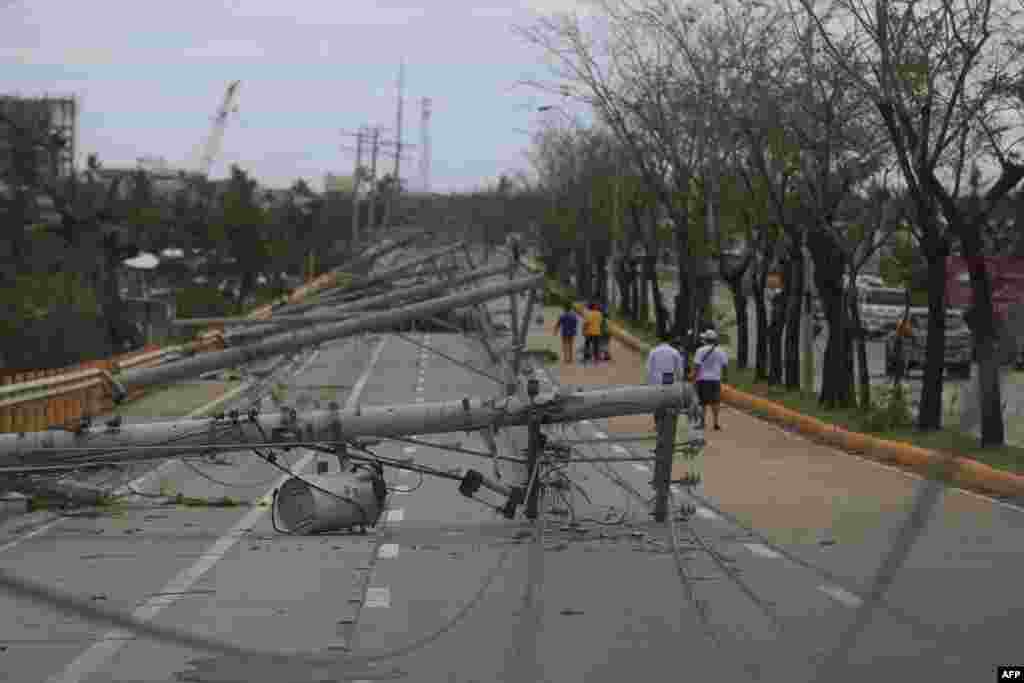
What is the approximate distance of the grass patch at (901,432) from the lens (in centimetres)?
2184

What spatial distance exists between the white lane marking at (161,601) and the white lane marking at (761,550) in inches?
182

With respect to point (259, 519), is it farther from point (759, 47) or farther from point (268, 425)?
point (759, 47)

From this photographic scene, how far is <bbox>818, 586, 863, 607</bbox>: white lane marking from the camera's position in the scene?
1260 centimetres

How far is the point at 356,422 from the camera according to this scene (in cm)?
1616

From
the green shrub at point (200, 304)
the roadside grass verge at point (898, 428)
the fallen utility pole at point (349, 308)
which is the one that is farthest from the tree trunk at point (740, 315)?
the green shrub at point (200, 304)

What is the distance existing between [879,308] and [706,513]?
45237 mm

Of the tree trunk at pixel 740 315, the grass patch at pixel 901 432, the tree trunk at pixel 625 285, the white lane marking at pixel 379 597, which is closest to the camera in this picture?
the white lane marking at pixel 379 597

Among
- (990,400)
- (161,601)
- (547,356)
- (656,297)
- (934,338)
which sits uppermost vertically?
(934,338)

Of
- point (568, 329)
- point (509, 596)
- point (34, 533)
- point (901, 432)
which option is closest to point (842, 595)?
point (509, 596)

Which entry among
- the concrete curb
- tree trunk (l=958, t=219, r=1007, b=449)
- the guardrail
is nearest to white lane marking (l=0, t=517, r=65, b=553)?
the guardrail

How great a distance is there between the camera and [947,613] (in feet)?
39.2

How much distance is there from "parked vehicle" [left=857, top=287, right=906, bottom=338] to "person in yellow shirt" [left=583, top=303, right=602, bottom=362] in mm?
13103

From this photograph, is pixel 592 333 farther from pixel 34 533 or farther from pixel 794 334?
pixel 34 533

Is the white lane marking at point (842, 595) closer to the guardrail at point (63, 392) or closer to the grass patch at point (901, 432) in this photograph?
the grass patch at point (901, 432)
